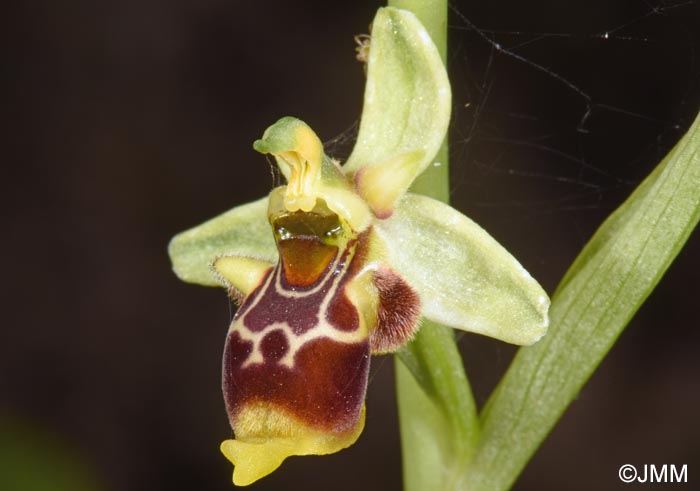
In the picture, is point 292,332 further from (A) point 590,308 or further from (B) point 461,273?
(A) point 590,308

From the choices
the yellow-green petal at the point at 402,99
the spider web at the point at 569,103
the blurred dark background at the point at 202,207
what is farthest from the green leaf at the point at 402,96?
the blurred dark background at the point at 202,207

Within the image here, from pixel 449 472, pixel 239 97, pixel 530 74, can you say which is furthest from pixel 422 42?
pixel 239 97

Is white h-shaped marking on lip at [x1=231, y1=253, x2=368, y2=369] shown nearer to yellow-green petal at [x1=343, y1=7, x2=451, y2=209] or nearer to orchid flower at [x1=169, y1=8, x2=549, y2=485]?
orchid flower at [x1=169, y1=8, x2=549, y2=485]

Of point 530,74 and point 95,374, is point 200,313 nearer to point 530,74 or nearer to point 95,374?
point 95,374

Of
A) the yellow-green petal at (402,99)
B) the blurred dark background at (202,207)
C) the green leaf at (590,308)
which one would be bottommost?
the blurred dark background at (202,207)

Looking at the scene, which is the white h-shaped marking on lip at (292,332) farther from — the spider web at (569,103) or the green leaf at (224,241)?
the spider web at (569,103)

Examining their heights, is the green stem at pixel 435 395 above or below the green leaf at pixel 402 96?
below

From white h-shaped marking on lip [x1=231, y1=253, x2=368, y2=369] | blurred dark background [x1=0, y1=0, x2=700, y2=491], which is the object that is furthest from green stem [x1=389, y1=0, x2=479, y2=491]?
blurred dark background [x1=0, y1=0, x2=700, y2=491]
